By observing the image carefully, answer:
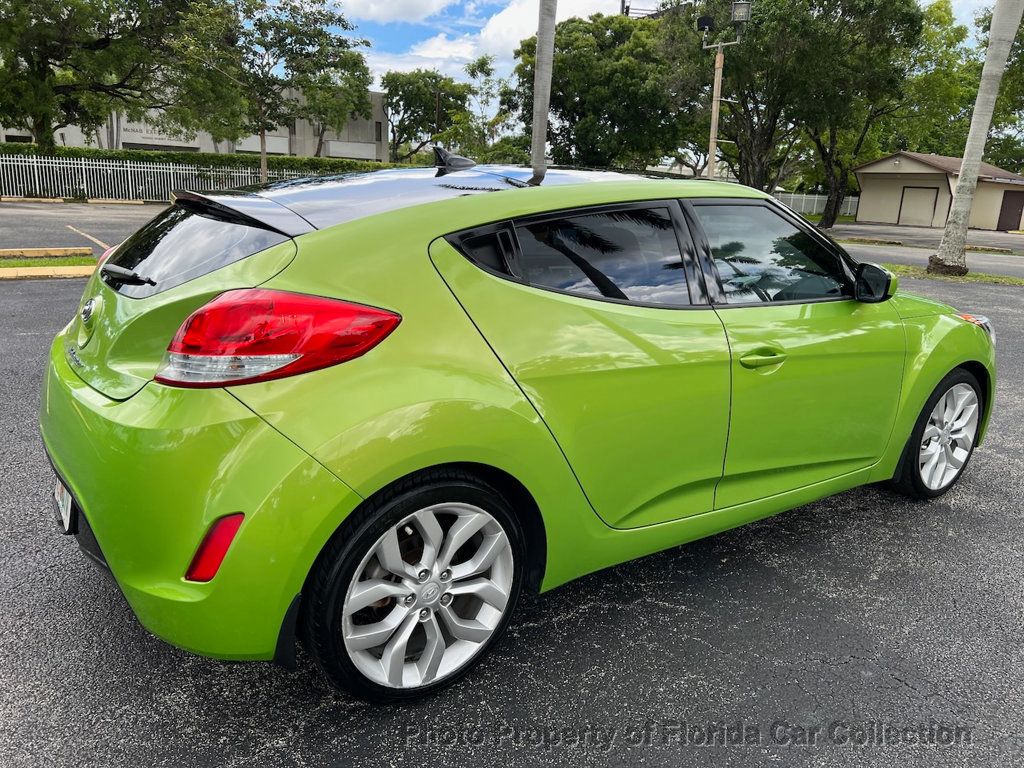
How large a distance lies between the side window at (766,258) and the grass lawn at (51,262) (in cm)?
979

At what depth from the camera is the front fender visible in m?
3.45

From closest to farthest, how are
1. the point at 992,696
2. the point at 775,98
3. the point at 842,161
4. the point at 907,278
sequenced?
the point at 992,696 → the point at 907,278 → the point at 775,98 → the point at 842,161

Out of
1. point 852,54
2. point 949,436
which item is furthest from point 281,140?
point 949,436

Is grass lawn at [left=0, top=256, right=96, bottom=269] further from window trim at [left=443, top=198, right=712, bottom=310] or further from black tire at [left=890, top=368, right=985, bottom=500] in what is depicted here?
black tire at [left=890, top=368, right=985, bottom=500]

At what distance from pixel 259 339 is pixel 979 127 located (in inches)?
601

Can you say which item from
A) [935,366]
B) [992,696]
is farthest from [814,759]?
[935,366]

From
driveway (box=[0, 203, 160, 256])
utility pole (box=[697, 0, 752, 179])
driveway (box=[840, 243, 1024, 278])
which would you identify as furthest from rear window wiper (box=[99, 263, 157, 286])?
utility pole (box=[697, 0, 752, 179])

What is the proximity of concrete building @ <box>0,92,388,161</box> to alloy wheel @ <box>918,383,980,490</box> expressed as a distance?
174 ft

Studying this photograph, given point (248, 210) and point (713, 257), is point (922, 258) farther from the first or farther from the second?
point (248, 210)

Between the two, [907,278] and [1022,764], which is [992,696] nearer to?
[1022,764]

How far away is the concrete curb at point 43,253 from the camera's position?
11.1 m

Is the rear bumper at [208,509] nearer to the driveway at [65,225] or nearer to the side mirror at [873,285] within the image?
the side mirror at [873,285]

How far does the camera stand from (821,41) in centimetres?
2633

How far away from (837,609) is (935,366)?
1345 millimetres
